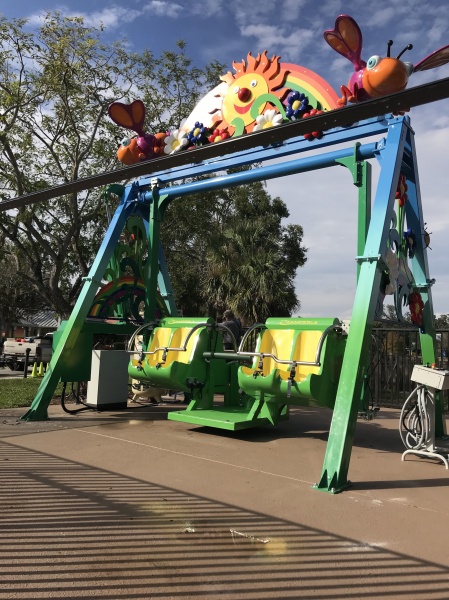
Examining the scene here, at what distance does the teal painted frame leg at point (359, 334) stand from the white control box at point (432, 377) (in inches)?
48.0

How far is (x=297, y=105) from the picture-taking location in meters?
7.60

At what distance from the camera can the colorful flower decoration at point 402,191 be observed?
7228 millimetres

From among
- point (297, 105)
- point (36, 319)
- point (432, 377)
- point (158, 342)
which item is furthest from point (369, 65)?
point (36, 319)

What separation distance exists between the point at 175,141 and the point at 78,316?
3556 millimetres

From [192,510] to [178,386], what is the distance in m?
3.84

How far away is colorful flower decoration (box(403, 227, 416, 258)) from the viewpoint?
7.34 metres

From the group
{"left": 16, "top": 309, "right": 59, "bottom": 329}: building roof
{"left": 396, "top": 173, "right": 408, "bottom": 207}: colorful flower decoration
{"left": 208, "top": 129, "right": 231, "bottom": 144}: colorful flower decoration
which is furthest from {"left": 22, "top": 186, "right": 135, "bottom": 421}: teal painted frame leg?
{"left": 16, "top": 309, "right": 59, "bottom": 329}: building roof

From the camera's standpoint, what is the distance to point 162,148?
966 centimetres

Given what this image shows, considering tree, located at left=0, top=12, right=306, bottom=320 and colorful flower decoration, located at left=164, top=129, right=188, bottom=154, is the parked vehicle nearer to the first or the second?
tree, located at left=0, top=12, right=306, bottom=320

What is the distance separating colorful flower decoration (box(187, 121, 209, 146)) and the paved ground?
5.04 m

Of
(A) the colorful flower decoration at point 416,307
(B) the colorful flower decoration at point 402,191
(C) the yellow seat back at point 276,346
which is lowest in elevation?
(C) the yellow seat back at point 276,346

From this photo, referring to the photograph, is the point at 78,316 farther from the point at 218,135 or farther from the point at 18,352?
the point at 18,352

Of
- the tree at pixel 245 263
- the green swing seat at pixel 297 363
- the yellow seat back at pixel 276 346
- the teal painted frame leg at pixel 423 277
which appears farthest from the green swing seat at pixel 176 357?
the tree at pixel 245 263

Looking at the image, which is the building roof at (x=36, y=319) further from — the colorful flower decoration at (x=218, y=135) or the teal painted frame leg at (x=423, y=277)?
the teal painted frame leg at (x=423, y=277)
